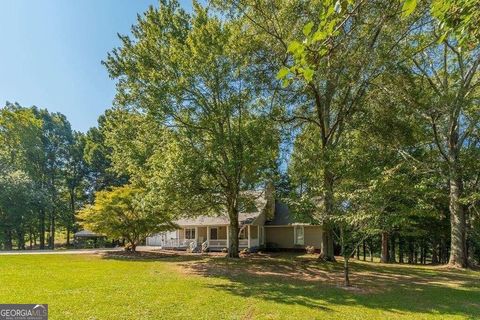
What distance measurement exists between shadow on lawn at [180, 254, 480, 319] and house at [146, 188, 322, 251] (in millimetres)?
9712

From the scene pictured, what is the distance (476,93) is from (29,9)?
24.7 metres

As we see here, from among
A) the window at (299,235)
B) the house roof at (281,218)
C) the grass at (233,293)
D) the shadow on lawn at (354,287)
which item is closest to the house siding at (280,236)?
the window at (299,235)

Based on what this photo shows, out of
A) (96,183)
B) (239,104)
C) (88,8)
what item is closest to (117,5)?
(88,8)

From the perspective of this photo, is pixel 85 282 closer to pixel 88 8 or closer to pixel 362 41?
pixel 88 8

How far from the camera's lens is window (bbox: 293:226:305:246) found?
28.0m

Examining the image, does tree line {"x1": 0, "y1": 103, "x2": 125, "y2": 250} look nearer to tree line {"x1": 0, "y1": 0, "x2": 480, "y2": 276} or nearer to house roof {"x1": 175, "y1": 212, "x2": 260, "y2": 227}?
house roof {"x1": 175, "y1": 212, "x2": 260, "y2": 227}

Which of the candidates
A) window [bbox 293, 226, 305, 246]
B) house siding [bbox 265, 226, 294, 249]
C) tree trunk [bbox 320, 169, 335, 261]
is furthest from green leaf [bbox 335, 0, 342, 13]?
house siding [bbox 265, 226, 294, 249]

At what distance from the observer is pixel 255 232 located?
29.0m

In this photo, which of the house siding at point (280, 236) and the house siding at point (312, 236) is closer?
the house siding at point (312, 236)

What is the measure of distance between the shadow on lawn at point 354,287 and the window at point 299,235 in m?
10.2

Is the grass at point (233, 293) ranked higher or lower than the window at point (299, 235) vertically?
higher

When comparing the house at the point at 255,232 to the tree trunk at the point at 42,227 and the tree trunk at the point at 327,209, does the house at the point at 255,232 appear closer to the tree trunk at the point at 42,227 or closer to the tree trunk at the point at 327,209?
the tree trunk at the point at 327,209

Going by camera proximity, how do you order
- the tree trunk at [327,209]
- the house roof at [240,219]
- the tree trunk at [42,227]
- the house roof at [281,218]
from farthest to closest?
the tree trunk at [42,227] → the house roof at [281,218] → the house roof at [240,219] → the tree trunk at [327,209]

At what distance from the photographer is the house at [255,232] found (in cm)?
2744
